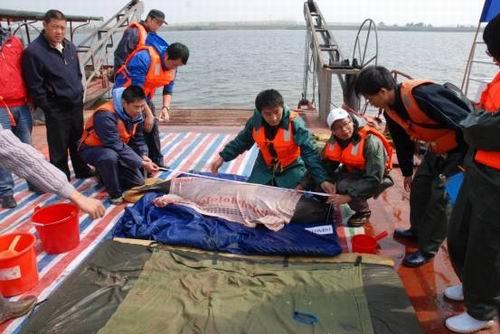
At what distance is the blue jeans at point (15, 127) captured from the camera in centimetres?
332

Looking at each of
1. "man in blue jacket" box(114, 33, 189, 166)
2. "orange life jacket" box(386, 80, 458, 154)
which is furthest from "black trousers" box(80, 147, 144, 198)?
"orange life jacket" box(386, 80, 458, 154)

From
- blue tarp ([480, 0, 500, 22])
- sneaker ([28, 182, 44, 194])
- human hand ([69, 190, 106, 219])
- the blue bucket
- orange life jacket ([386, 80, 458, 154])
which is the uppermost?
blue tarp ([480, 0, 500, 22])

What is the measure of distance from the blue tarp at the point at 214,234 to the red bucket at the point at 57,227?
0.93 feet

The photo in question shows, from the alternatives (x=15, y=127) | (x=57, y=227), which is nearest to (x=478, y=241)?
(x=57, y=227)

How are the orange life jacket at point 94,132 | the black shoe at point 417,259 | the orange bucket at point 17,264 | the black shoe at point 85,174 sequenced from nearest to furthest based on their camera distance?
the orange bucket at point 17,264 → the black shoe at point 417,259 → the orange life jacket at point 94,132 → the black shoe at point 85,174

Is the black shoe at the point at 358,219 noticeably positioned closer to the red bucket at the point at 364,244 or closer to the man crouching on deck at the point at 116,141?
the red bucket at the point at 364,244

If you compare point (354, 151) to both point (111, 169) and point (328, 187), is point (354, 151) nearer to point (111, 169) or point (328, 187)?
point (328, 187)

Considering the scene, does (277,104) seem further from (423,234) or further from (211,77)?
(211,77)

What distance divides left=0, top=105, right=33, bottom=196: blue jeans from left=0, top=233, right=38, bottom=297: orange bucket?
1.22m

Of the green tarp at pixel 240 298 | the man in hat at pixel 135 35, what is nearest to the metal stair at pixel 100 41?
the man in hat at pixel 135 35

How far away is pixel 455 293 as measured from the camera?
219 cm

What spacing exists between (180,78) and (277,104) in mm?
15181

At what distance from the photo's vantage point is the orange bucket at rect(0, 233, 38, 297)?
86.7 inches

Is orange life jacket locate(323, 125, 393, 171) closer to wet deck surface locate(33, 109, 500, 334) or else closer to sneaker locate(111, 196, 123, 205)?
wet deck surface locate(33, 109, 500, 334)
